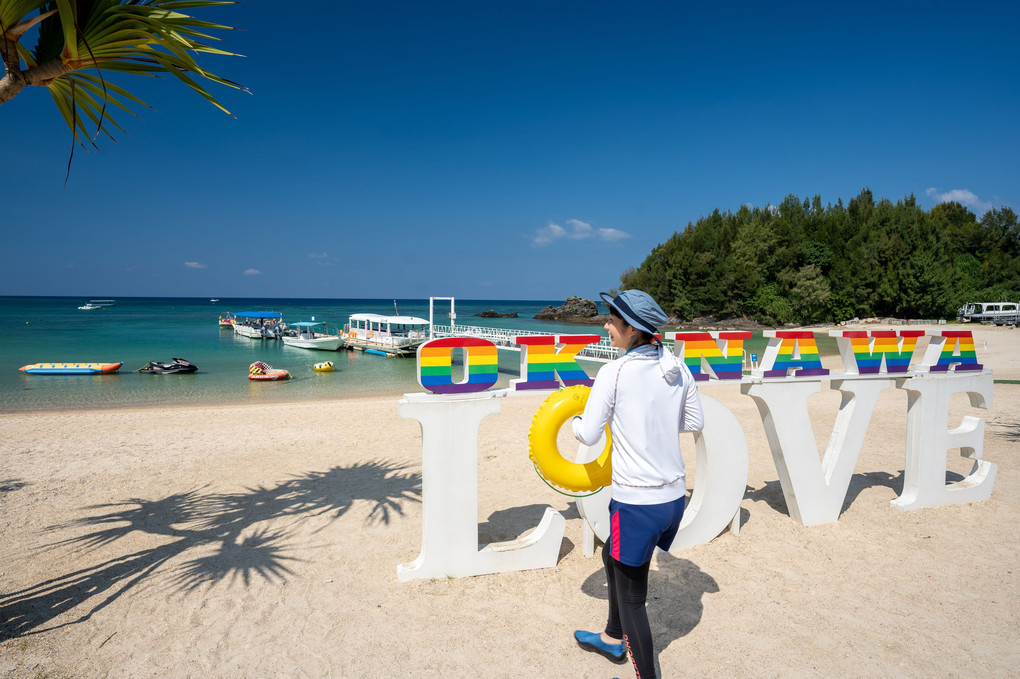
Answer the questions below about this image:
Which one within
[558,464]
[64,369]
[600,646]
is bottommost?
[64,369]

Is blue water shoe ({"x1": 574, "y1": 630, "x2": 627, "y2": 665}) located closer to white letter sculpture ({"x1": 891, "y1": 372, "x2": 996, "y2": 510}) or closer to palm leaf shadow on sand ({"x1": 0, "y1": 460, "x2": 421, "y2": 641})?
palm leaf shadow on sand ({"x1": 0, "y1": 460, "x2": 421, "y2": 641})

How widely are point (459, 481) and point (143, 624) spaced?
2.52 metres

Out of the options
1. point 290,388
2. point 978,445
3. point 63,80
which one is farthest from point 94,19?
point 290,388

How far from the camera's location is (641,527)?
2621mm

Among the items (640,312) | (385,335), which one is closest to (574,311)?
(385,335)

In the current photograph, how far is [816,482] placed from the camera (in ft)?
18.1

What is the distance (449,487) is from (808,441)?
152 inches

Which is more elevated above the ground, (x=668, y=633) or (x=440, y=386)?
(x=440, y=386)

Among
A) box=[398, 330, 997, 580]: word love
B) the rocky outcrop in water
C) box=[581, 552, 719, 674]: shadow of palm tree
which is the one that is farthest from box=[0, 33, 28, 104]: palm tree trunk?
the rocky outcrop in water

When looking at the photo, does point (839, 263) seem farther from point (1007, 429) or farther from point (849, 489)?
point (849, 489)

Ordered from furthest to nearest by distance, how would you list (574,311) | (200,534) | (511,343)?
1. (574,311)
2. (511,343)
3. (200,534)

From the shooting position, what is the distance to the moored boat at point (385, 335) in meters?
33.6

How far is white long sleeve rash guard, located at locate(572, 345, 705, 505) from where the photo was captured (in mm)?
2607

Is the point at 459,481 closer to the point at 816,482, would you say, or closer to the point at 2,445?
the point at 816,482
